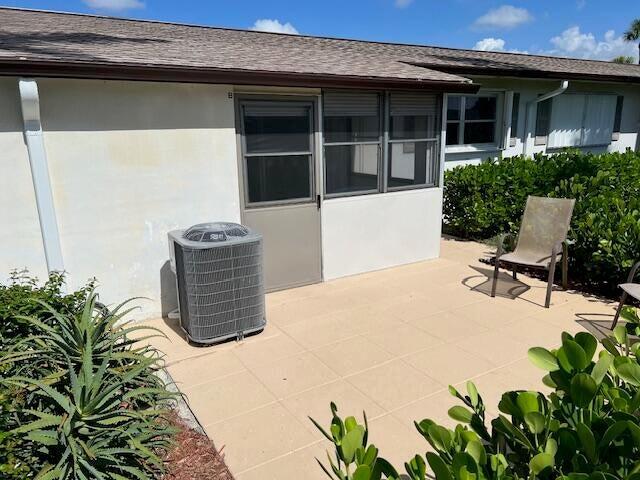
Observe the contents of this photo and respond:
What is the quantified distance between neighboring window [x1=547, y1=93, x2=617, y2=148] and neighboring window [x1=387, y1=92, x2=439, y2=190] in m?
6.23

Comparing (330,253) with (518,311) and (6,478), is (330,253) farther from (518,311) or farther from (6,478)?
(6,478)

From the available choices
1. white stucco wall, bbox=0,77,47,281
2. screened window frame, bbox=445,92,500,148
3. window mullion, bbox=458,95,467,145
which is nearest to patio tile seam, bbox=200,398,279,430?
white stucco wall, bbox=0,77,47,281

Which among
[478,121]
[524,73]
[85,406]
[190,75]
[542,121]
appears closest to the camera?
[85,406]

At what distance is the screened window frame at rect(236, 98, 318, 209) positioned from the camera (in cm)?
515

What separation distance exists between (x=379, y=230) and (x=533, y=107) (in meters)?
6.65

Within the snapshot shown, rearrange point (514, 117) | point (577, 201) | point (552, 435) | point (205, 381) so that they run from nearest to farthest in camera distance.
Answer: point (552, 435), point (205, 381), point (577, 201), point (514, 117)

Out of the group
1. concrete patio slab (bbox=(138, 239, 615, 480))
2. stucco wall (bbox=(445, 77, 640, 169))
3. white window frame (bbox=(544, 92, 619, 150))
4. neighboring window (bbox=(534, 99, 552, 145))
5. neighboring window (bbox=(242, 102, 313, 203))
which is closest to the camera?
Answer: concrete patio slab (bbox=(138, 239, 615, 480))

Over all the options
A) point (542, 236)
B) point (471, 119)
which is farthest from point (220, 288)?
point (471, 119)

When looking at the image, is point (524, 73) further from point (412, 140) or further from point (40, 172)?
point (40, 172)

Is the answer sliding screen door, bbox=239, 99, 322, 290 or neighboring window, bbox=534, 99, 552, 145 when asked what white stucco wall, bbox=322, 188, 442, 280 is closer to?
sliding screen door, bbox=239, 99, 322, 290

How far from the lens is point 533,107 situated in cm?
1074

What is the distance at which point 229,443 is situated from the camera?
3031 mm

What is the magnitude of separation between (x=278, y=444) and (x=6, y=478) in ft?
4.99

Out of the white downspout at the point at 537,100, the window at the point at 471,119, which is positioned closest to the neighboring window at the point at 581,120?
the white downspout at the point at 537,100
